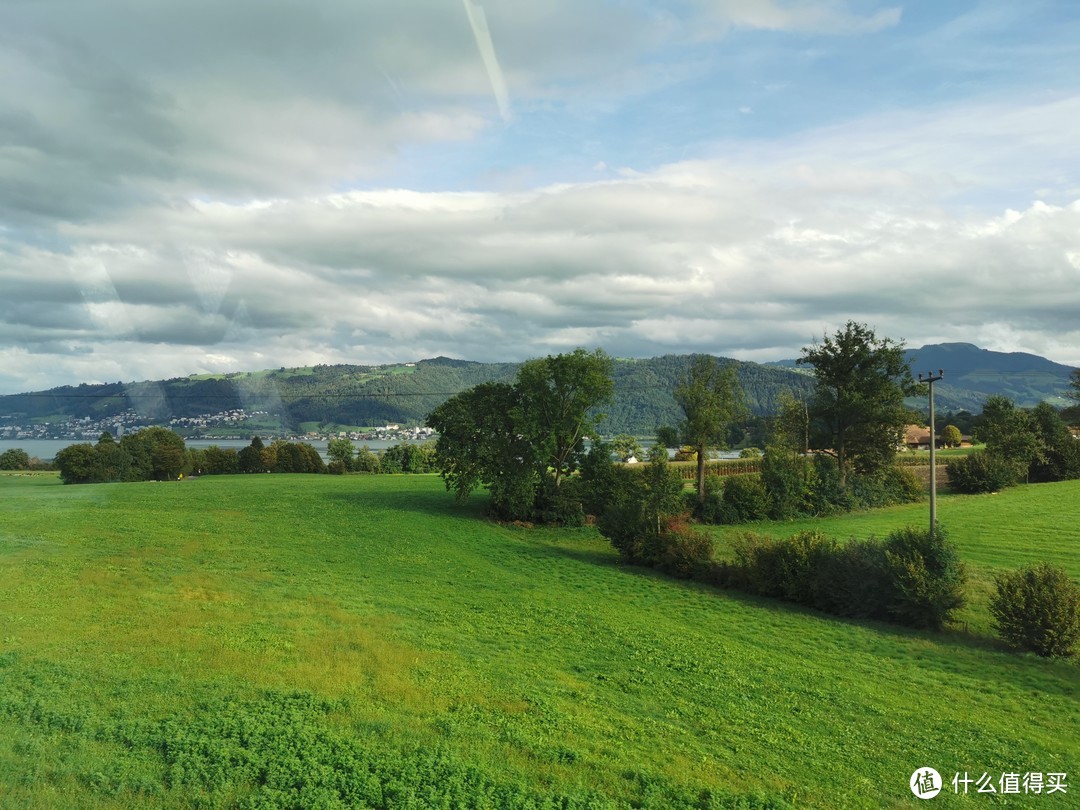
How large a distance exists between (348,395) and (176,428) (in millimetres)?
58354

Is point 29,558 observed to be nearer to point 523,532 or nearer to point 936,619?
point 523,532

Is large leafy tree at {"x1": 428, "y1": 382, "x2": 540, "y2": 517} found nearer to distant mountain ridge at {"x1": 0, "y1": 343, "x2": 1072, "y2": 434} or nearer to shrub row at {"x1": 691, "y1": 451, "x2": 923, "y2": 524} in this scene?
distant mountain ridge at {"x1": 0, "y1": 343, "x2": 1072, "y2": 434}

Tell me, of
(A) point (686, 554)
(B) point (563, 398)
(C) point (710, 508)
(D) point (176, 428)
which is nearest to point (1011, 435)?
(C) point (710, 508)

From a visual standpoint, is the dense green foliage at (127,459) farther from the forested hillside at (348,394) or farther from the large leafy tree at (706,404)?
the large leafy tree at (706,404)

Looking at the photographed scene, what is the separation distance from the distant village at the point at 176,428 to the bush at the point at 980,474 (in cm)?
4621

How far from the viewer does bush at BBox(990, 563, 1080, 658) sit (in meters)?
18.8

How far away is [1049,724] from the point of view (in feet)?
46.1

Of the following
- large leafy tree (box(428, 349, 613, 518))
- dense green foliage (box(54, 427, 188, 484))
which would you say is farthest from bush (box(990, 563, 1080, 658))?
dense green foliage (box(54, 427, 188, 484))

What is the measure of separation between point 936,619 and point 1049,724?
26.4 ft

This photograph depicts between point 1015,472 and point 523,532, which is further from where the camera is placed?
point 1015,472

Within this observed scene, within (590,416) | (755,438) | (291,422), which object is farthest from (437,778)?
(291,422)

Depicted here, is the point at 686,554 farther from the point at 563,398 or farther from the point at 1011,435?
the point at 1011,435

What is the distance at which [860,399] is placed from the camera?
4847 centimetres

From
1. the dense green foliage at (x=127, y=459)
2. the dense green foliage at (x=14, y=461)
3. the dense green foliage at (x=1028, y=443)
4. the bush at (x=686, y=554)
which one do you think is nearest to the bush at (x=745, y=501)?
the bush at (x=686, y=554)
